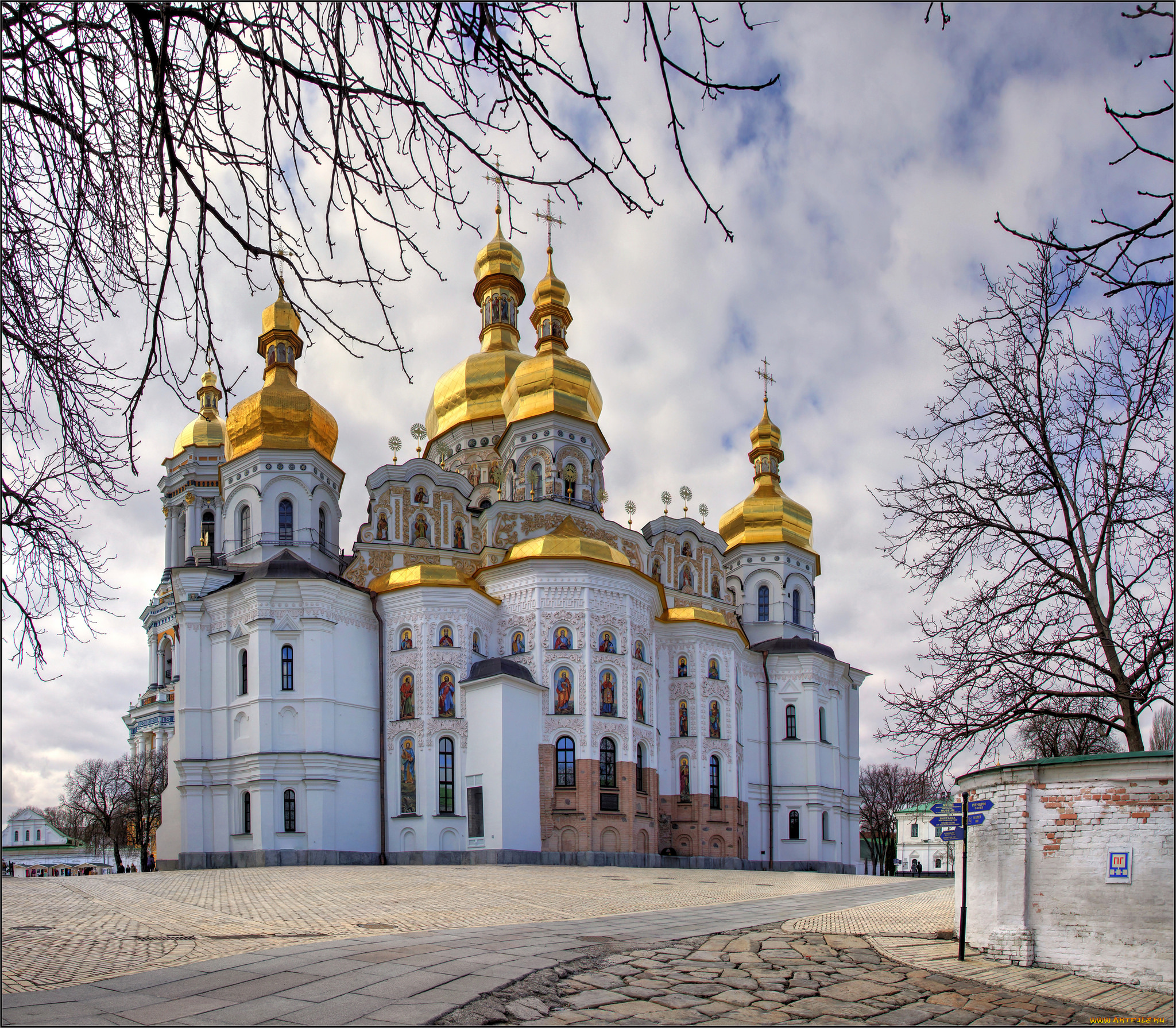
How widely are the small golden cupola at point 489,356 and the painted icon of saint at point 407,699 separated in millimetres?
16709

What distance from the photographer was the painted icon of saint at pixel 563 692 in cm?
3064

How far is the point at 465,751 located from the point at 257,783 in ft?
18.7

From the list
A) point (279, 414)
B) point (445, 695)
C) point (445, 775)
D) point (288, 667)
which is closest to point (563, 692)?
point (445, 695)

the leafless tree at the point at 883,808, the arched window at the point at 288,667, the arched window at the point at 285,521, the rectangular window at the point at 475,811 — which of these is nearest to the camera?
the rectangular window at the point at 475,811

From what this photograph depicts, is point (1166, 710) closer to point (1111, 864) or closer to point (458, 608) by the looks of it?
point (458, 608)

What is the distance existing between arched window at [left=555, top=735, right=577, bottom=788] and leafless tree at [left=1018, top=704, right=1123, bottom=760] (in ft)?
39.6

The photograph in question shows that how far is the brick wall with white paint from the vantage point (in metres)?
9.27

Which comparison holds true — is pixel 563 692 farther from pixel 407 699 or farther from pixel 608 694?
pixel 407 699

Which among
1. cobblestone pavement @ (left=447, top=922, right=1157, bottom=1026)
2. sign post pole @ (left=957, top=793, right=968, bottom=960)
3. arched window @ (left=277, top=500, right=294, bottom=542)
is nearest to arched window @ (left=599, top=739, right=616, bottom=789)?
arched window @ (left=277, top=500, right=294, bottom=542)

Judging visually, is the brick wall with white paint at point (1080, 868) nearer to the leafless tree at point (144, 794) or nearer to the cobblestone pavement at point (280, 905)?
the cobblestone pavement at point (280, 905)

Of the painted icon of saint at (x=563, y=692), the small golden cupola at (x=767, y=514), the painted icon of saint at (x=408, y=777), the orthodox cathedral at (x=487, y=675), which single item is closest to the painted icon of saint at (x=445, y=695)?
the orthodox cathedral at (x=487, y=675)

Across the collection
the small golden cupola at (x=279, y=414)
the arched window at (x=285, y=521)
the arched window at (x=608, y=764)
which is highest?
the small golden cupola at (x=279, y=414)

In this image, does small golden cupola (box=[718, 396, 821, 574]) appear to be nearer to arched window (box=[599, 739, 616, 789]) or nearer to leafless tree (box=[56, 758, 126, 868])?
arched window (box=[599, 739, 616, 789])

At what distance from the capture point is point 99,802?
5581cm
